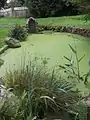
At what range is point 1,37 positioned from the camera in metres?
11.0

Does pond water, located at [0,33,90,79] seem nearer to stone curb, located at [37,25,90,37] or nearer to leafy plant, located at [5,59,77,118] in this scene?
stone curb, located at [37,25,90,37]

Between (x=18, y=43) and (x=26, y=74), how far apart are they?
17.0ft

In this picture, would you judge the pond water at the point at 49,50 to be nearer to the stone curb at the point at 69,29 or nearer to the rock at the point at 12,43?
the rock at the point at 12,43

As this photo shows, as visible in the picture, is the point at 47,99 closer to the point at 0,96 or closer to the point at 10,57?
the point at 0,96

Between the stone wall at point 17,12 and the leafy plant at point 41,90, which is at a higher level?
the leafy plant at point 41,90

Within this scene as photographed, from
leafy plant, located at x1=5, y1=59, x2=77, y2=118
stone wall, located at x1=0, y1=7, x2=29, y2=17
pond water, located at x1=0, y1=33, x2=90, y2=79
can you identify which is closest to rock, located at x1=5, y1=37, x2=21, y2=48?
pond water, located at x1=0, y1=33, x2=90, y2=79

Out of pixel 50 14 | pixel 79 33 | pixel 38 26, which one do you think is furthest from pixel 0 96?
pixel 50 14

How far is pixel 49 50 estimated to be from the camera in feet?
29.2

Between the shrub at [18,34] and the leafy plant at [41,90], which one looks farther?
the shrub at [18,34]

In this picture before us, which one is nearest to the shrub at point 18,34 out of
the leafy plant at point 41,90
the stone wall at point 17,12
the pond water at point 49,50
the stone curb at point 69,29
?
the pond water at point 49,50

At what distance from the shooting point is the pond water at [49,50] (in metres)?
7.39

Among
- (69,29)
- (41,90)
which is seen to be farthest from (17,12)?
Result: (41,90)

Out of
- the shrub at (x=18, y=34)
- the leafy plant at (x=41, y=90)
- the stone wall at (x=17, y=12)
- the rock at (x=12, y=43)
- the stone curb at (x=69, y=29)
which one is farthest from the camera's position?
the stone wall at (x=17, y=12)

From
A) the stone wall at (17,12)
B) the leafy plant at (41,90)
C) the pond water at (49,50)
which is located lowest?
the stone wall at (17,12)
